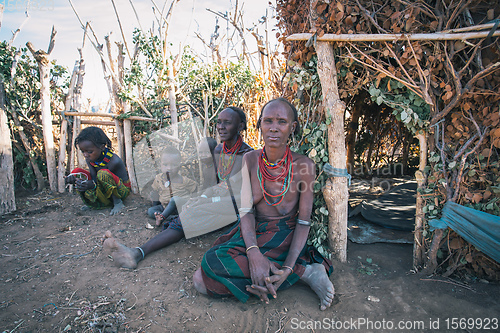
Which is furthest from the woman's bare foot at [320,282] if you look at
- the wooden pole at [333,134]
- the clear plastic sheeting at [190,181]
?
the clear plastic sheeting at [190,181]

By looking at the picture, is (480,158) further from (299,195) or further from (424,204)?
(299,195)

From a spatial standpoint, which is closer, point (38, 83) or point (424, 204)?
point (424, 204)

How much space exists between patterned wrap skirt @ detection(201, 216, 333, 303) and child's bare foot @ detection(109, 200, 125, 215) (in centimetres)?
249

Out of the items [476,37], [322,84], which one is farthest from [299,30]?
[476,37]

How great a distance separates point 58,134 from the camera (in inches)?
232

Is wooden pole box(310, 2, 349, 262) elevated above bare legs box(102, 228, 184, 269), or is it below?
above

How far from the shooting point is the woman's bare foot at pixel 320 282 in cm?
220

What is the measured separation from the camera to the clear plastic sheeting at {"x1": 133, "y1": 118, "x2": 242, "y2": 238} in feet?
11.0

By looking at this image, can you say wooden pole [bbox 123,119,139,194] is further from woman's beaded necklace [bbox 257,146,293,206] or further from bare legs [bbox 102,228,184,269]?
woman's beaded necklace [bbox 257,146,293,206]

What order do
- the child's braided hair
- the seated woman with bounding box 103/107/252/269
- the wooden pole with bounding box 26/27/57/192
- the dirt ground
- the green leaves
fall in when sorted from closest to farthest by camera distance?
the dirt ground, the green leaves, the seated woman with bounding box 103/107/252/269, the child's braided hair, the wooden pole with bounding box 26/27/57/192

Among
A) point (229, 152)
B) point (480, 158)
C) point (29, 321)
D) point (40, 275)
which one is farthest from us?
point (229, 152)

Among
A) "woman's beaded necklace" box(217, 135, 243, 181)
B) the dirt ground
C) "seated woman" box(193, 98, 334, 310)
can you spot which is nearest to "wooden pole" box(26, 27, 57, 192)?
the dirt ground

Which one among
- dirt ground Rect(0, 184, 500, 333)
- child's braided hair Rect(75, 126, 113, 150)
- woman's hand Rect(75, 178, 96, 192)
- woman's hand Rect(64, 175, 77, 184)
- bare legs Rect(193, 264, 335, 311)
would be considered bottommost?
dirt ground Rect(0, 184, 500, 333)

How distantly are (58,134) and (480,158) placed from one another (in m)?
6.99
